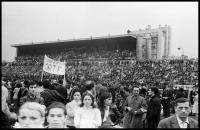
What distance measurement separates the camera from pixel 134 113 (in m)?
6.79

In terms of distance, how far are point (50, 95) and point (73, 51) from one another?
3870cm

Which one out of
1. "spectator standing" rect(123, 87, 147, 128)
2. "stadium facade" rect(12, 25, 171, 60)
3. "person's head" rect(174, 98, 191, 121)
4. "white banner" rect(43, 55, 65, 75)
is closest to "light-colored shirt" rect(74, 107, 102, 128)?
"person's head" rect(174, 98, 191, 121)

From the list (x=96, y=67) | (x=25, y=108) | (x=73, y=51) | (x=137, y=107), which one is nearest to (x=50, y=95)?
(x=137, y=107)

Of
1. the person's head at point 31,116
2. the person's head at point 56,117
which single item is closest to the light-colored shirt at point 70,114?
the person's head at point 56,117

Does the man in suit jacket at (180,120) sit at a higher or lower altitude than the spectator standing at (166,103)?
higher

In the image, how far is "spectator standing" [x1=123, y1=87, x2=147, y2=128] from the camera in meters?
6.80

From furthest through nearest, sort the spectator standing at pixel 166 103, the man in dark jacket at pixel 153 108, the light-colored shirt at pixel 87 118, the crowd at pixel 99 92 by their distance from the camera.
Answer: the spectator standing at pixel 166 103
the man in dark jacket at pixel 153 108
the light-colored shirt at pixel 87 118
the crowd at pixel 99 92

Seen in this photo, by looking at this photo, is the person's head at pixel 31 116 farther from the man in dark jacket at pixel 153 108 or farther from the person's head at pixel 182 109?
the man in dark jacket at pixel 153 108

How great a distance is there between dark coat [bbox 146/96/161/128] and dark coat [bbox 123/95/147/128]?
0.33 meters

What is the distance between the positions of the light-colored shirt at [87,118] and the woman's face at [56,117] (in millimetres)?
1110

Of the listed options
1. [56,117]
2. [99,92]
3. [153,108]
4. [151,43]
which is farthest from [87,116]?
[151,43]

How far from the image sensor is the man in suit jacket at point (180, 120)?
368cm

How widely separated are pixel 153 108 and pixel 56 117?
14.4 feet

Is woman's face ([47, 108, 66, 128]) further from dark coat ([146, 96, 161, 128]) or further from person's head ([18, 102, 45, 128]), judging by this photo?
dark coat ([146, 96, 161, 128])
